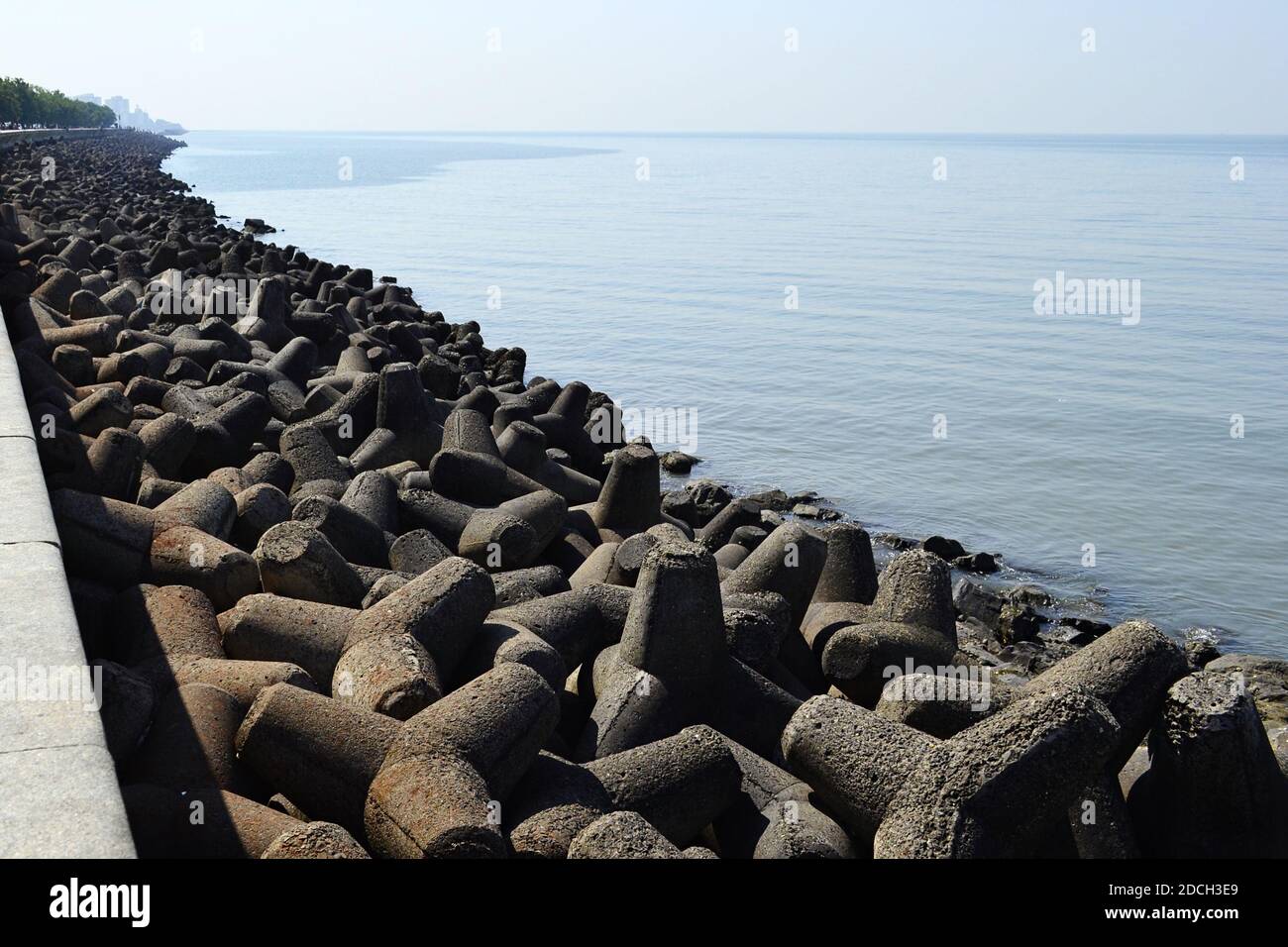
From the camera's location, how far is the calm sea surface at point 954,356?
13.4m

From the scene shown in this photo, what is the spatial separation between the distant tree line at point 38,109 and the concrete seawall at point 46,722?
363 ft

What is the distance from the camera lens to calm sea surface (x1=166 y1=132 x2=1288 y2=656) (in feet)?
43.8

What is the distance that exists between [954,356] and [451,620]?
19.3 m

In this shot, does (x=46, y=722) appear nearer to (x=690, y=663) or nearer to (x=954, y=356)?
(x=690, y=663)

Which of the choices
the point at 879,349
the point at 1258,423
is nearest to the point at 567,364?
the point at 879,349

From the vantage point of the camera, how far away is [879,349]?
79.2ft

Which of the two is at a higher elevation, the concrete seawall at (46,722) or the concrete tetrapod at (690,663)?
the concrete seawall at (46,722)

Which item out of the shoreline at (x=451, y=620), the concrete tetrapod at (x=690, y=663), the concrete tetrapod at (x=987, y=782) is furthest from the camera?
the concrete tetrapod at (x=690, y=663)

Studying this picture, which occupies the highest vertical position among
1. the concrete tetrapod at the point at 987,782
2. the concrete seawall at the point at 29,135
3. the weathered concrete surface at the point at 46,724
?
the concrete seawall at the point at 29,135

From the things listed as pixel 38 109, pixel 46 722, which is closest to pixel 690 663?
pixel 46 722

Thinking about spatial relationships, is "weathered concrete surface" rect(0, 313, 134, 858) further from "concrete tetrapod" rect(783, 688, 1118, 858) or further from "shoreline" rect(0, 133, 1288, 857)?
"concrete tetrapod" rect(783, 688, 1118, 858)

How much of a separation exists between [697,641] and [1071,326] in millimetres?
23999

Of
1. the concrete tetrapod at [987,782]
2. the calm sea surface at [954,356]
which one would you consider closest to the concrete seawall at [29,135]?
the calm sea surface at [954,356]

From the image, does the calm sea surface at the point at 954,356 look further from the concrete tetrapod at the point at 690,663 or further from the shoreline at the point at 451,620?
the concrete tetrapod at the point at 690,663
